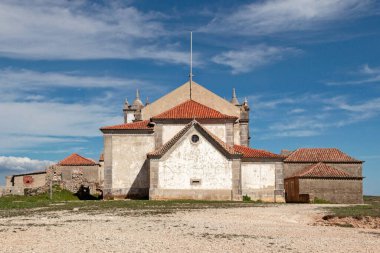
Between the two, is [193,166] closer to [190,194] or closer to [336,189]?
[190,194]

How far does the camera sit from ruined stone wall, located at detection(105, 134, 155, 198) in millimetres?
38469

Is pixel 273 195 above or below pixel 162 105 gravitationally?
below

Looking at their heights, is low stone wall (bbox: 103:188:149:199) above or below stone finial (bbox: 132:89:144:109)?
below

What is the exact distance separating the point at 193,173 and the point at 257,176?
17.7 feet

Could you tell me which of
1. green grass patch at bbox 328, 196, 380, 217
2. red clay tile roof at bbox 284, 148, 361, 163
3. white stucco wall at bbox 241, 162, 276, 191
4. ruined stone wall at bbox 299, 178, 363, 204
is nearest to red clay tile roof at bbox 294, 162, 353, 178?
ruined stone wall at bbox 299, 178, 363, 204

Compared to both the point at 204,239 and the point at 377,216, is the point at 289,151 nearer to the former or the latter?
the point at 377,216

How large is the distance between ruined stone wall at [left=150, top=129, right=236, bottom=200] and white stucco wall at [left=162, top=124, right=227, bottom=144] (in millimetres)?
2890

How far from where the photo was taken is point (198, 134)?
3572cm

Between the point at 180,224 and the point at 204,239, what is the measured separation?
12.7 ft

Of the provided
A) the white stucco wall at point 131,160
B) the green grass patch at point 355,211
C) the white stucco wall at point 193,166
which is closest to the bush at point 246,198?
the white stucco wall at point 193,166

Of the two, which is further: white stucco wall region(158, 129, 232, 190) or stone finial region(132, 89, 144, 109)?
stone finial region(132, 89, 144, 109)

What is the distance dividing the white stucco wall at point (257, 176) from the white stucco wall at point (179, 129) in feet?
9.88

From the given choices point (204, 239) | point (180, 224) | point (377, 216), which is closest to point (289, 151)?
point (377, 216)

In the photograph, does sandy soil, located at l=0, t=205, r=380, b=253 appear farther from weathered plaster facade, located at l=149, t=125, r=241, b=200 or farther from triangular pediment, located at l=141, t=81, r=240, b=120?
triangular pediment, located at l=141, t=81, r=240, b=120
